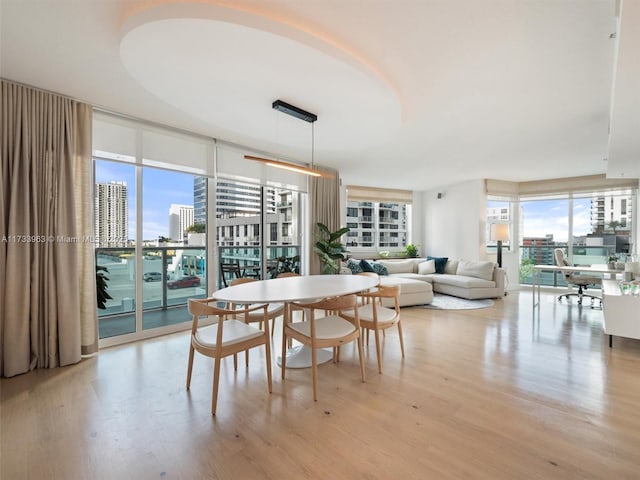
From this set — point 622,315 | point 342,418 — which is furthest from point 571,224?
point 342,418

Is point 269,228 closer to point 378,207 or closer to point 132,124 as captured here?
point 132,124

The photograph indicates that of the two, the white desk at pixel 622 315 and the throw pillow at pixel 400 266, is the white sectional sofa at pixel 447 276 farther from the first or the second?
the white desk at pixel 622 315

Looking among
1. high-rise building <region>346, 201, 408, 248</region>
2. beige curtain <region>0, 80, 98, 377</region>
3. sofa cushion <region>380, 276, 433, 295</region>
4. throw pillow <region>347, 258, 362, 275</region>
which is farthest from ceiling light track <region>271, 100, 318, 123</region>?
high-rise building <region>346, 201, 408, 248</region>

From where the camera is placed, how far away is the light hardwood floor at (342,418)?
1525mm

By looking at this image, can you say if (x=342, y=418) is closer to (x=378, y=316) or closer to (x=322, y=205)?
(x=378, y=316)

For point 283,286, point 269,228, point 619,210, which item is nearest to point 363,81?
point 283,286

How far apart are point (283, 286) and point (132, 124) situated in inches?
102

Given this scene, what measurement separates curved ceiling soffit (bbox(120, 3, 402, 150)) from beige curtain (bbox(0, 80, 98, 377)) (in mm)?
1246

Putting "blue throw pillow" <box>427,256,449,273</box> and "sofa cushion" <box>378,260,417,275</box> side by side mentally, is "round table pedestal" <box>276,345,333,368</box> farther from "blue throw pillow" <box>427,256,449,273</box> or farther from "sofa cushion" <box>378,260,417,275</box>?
"blue throw pillow" <box>427,256,449,273</box>

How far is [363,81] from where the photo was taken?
225cm

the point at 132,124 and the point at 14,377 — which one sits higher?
the point at 132,124

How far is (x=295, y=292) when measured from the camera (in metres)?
2.42

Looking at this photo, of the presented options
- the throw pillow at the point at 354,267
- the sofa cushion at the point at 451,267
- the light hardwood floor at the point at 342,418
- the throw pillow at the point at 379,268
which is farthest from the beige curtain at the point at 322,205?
the sofa cushion at the point at 451,267

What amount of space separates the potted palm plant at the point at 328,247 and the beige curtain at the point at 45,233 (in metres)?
3.32
